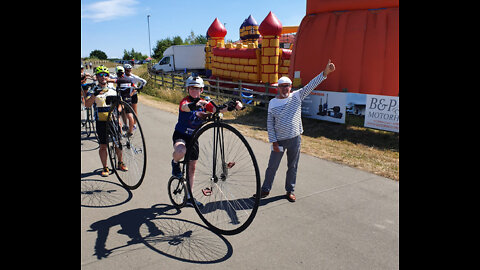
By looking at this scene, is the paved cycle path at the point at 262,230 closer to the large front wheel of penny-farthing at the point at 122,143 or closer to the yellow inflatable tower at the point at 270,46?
the large front wheel of penny-farthing at the point at 122,143

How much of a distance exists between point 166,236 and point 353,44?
1026 centimetres

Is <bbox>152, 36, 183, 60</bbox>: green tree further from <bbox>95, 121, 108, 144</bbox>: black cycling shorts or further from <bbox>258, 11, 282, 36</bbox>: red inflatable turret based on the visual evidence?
<bbox>95, 121, 108, 144</bbox>: black cycling shorts

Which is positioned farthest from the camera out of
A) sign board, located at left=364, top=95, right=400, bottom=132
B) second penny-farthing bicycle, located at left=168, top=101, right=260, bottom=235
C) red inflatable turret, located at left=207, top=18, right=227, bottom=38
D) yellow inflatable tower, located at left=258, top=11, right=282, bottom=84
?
red inflatable turret, located at left=207, top=18, right=227, bottom=38

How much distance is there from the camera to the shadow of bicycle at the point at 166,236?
394 cm

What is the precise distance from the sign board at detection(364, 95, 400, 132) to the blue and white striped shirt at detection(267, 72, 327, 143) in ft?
19.3

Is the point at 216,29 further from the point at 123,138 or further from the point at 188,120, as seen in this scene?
the point at 188,120

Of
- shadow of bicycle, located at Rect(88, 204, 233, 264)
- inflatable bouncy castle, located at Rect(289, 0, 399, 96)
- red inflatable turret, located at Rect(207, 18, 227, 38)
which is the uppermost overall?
red inflatable turret, located at Rect(207, 18, 227, 38)

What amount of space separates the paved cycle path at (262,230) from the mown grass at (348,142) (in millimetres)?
1090

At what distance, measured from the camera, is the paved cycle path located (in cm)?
379

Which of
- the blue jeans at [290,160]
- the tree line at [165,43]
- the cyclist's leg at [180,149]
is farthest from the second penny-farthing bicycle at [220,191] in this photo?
the tree line at [165,43]

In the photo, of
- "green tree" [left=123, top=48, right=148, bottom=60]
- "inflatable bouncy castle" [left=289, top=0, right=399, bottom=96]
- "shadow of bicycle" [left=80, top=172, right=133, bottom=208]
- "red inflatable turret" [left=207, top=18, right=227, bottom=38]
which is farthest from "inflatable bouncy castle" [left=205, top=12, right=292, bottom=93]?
"green tree" [left=123, top=48, right=148, bottom=60]
